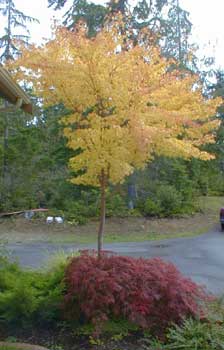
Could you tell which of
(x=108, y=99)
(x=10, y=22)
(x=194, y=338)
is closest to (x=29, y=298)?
(x=194, y=338)

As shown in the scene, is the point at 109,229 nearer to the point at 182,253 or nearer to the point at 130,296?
the point at 182,253

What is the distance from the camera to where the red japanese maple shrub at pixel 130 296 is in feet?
15.5

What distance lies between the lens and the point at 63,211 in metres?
16.3

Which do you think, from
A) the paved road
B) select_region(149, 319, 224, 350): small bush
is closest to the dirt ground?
the paved road

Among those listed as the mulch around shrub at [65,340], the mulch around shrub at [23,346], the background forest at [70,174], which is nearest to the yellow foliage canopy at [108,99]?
the mulch around shrub at [65,340]

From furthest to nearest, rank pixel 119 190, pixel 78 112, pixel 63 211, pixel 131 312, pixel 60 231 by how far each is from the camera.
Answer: pixel 119 190
pixel 63 211
pixel 60 231
pixel 78 112
pixel 131 312

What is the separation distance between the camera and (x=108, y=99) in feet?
18.7

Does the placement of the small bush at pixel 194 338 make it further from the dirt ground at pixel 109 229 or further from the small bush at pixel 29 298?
the dirt ground at pixel 109 229

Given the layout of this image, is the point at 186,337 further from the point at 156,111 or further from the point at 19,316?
the point at 156,111

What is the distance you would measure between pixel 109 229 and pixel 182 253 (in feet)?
14.2

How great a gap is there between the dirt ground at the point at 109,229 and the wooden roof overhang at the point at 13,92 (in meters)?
7.52

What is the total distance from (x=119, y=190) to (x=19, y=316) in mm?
12994

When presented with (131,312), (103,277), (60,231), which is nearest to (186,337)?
(131,312)

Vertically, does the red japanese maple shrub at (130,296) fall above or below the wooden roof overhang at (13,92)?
below
